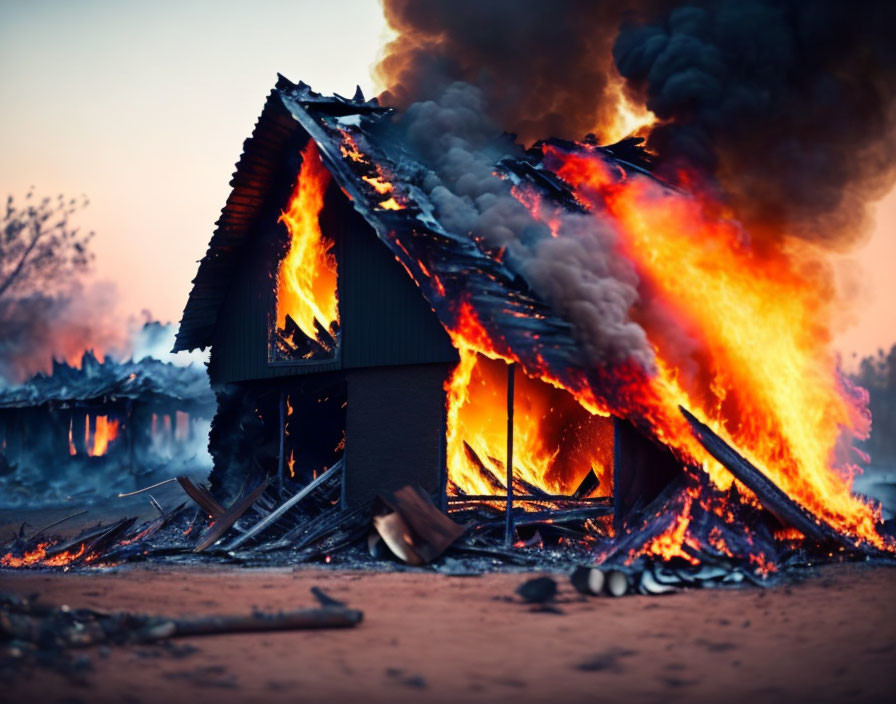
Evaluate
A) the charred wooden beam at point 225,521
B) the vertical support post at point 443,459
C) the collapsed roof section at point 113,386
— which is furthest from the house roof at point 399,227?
the collapsed roof section at point 113,386

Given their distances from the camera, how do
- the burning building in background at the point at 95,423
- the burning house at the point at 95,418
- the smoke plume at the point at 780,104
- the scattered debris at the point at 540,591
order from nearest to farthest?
the scattered debris at the point at 540,591
the smoke plume at the point at 780,104
the burning building in background at the point at 95,423
the burning house at the point at 95,418

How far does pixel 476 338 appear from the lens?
14062 mm

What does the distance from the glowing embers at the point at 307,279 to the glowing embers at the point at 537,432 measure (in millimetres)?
3284

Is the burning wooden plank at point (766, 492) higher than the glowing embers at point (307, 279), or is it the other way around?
the glowing embers at point (307, 279)

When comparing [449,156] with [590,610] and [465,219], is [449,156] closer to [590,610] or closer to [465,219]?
[465,219]

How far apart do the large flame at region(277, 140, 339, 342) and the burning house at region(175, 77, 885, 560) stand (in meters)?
0.06

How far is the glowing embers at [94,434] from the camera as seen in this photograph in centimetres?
3453

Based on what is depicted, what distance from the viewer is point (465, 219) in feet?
50.5

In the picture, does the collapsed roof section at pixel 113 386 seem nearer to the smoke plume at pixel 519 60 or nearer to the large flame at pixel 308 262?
the large flame at pixel 308 262

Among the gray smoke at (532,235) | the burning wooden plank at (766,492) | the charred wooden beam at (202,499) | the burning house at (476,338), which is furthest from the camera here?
the charred wooden beam at (202,499)

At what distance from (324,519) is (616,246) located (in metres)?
6.79

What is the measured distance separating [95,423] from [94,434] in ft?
1.40

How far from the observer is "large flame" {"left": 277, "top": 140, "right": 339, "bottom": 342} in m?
17.0

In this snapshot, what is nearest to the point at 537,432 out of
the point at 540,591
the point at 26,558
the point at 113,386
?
the point at 540,591
